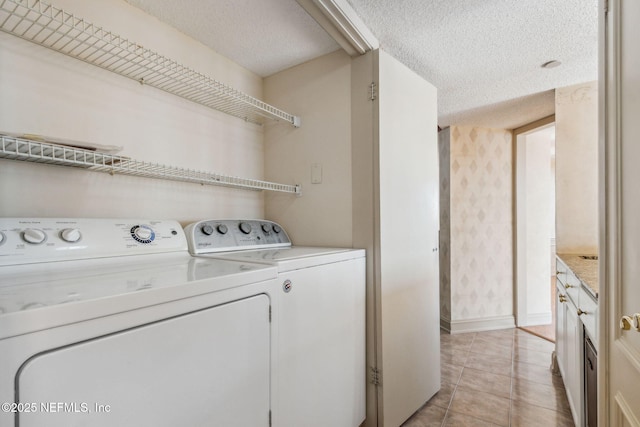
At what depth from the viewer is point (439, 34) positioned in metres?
1.74

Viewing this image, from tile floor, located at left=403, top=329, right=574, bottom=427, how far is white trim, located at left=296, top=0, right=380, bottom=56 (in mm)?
2154

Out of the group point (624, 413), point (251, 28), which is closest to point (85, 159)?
point (251, 28)

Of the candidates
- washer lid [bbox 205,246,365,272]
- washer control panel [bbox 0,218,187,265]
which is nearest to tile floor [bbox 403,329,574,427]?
washer lid [bbox 205,246,365,272]

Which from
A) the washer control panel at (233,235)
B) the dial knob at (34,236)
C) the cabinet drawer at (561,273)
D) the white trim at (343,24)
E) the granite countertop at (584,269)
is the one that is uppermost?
the white trim at (343,24)

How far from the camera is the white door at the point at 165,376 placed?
60cm

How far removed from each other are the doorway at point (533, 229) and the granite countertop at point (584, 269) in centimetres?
124

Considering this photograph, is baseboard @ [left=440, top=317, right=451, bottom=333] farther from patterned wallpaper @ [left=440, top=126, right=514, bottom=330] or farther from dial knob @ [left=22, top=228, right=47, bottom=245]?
dial knob @ [left=22, top=228, right=47, bottom=245]

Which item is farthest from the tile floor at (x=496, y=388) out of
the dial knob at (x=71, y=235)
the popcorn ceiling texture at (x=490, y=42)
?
the popcorn ceiling texture at (x=490, y=42)

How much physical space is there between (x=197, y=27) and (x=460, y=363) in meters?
3.02

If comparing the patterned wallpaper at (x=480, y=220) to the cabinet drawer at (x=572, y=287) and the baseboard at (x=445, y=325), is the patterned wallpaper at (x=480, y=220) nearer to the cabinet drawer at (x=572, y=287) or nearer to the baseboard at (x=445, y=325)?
the baseboard at (x=445, y=325)

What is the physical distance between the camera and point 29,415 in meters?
0.56

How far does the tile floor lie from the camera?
6.10ft

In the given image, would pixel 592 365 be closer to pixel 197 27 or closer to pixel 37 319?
pixel 37 319

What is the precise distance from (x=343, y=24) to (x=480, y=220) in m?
2.79
